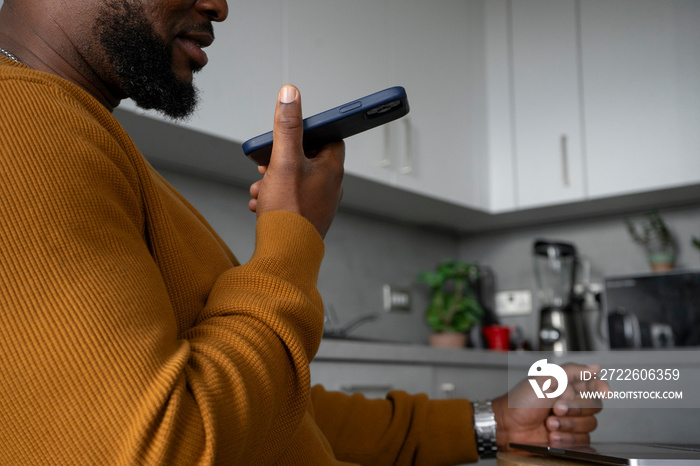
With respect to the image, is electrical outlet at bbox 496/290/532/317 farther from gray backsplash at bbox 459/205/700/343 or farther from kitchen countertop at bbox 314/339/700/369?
kitchen countertop at bbox 314/339/700/369

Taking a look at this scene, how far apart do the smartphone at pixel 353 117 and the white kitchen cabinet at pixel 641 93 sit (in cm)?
186

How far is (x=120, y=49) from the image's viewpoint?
69 cm

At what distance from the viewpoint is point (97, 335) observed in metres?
0.39

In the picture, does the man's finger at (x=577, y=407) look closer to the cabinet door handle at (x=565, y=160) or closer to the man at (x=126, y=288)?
the man at (x=126, y=288)

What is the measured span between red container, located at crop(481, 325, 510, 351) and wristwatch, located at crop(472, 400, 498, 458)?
165cm

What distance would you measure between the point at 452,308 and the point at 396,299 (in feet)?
0.78

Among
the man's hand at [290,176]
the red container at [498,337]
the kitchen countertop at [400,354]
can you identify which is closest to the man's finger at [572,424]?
the man's hand at [290,176]

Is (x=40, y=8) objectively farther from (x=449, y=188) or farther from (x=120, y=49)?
(x=449, y=188)

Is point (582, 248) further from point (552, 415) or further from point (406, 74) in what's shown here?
point (552, 415)

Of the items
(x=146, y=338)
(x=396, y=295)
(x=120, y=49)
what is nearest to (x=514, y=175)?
(x=396, y=295)

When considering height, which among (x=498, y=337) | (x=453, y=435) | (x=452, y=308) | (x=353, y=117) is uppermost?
(x=353, y=117)

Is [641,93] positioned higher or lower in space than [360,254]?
higher

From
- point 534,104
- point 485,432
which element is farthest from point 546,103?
point 485,432

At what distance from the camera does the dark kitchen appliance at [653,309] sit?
7.54ft
